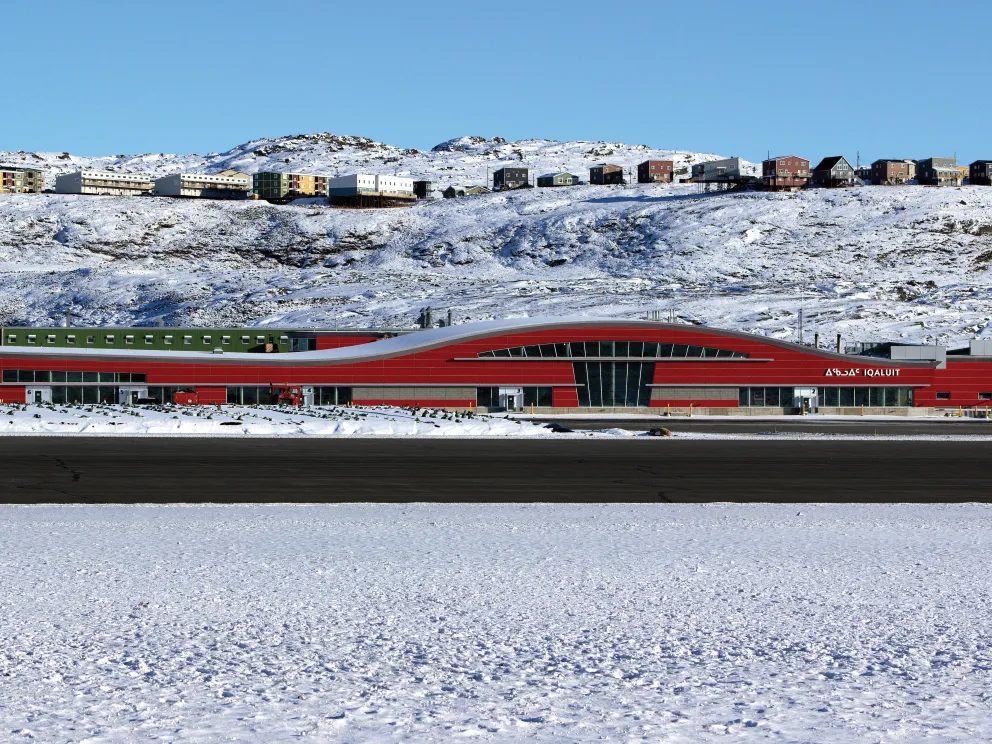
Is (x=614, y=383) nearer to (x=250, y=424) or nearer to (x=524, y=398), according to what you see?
(x=524, y=398)

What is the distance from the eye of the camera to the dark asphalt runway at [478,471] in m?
30.2

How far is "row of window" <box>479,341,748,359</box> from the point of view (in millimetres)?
88938

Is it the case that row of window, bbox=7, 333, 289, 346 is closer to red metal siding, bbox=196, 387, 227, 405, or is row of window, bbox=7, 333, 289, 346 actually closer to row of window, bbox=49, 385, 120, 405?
red metal siding, bbox=196, 387, 227, 405

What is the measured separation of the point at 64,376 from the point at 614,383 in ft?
138

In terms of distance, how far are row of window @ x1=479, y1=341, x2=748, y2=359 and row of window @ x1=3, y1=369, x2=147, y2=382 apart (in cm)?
2912

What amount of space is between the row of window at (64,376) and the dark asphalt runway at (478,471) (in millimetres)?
34280

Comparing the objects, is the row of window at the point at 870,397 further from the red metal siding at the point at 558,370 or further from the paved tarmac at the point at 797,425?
the paved tarmac at the point at 797,425

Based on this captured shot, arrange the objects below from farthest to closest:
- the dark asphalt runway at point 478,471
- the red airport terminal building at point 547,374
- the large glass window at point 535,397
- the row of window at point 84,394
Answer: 1. the large glass window at point 535,397
2. the red airport terminal building at point 547,374
3. the row of window at point 84,394
4. the dark asphalt runway at point 478,471

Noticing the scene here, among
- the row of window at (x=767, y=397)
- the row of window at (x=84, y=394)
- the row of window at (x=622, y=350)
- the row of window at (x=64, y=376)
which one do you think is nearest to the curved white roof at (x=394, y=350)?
the row of window at (x=64, y=376)

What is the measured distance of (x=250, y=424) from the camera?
5697cm

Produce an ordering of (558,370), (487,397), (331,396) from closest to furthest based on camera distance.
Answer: (331,396), (487,397), (558,370)

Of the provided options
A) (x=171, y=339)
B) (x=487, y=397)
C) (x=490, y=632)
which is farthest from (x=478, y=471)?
(x=171, y=339)

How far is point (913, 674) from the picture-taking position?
514 inches

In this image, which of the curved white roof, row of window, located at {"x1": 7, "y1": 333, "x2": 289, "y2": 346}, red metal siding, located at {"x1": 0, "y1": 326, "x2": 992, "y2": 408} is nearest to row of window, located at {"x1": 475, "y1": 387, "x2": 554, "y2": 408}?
red metal siding, located at {"x1": 0, "y1": 326, "x2": 992, "y2": 408}
